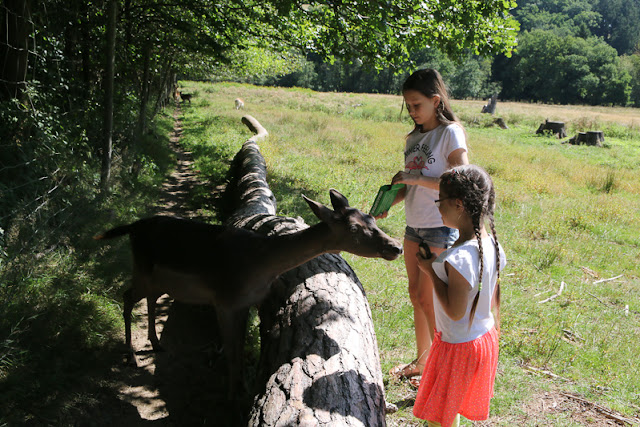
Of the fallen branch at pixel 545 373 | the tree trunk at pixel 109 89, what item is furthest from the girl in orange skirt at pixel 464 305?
the tree trunk at pixel 109 89

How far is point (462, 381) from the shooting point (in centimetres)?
236

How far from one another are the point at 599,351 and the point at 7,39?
7.47 m

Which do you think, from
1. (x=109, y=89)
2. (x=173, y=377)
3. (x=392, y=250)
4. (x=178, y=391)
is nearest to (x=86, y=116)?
(x=109, y=89)

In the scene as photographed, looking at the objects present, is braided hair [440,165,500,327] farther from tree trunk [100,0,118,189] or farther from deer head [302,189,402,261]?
tree trunk [100,0,118,189]

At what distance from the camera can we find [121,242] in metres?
5.85

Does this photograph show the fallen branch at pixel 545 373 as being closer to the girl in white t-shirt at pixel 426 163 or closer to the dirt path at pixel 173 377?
the girl in white t-shirt at pixel 426 163

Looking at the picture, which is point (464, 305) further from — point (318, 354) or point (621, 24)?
point (621, 24)

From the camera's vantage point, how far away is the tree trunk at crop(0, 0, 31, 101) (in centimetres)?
484

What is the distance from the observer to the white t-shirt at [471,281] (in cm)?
219

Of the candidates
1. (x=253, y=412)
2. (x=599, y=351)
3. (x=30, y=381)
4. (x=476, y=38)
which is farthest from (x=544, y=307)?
(x=30, y=381)

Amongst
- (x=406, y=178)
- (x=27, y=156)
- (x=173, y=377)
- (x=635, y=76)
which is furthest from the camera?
(x=635, y=76)

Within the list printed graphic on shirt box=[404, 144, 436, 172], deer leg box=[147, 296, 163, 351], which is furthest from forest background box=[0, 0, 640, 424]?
printed graphic on shirt box=[404, 144, 436, 172]

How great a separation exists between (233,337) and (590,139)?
2167 cm

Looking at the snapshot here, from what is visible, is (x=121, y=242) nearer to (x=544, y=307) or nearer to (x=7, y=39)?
(x=7, y=39)
